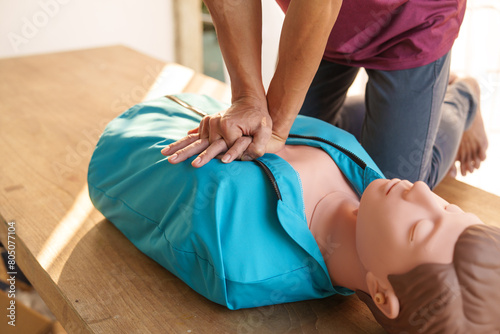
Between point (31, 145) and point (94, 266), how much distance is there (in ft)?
2.65

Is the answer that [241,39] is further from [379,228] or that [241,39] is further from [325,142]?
[379,228]

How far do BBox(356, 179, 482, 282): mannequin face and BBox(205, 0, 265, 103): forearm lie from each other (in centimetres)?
42

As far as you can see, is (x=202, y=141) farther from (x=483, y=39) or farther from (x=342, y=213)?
(x=483, y=39)

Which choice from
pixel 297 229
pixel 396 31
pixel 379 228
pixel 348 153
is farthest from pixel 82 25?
pixel 379 228

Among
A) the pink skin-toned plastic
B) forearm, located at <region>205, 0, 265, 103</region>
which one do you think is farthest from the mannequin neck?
forearm, located at <region>205, 0, 265, 103</region>

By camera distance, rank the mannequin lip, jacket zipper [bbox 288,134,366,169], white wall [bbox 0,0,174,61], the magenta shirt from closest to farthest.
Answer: the mannequin lip → jacket zipper [bbox 288,134,366,169] → the magenta shirt → white wall [bbox 0,0,174,61]

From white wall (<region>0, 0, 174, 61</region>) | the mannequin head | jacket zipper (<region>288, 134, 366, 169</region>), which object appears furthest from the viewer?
white wall (<region>0, 0, 174, 61</region>)

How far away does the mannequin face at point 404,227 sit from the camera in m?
0.90

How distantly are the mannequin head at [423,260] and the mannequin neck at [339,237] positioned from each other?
1.8 inches

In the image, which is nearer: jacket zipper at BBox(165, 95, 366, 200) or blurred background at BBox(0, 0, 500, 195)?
jacket zipper at BBox(165, 95, 366, 200)

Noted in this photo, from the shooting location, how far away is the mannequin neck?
1.05 metres

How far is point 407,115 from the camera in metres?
1.47

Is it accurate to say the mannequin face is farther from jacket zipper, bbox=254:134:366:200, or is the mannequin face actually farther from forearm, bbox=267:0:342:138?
forearm, bbox=267:0:342:138

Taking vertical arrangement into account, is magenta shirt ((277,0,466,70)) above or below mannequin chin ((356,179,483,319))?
above
